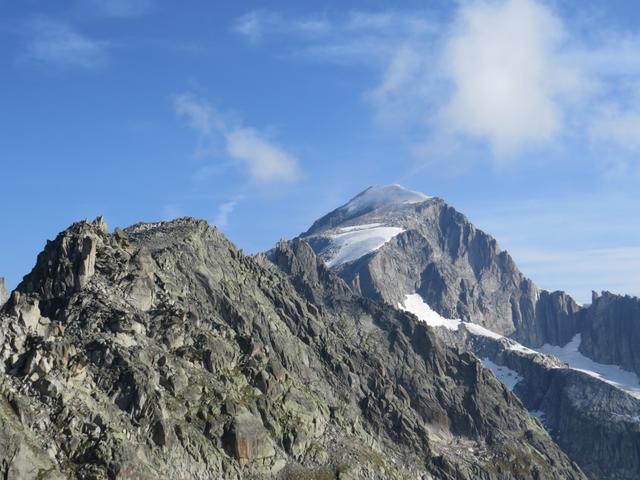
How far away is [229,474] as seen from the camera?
18388 cm

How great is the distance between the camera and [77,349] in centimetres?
18200

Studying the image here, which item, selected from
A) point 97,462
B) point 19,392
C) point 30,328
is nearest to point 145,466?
point 97,462

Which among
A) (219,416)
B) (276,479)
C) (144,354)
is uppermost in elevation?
(144,354)

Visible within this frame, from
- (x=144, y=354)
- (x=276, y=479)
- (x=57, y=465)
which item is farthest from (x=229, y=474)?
(x=57, y=465)

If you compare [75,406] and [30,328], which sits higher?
[30,328]

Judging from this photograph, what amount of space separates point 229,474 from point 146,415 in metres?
21.9

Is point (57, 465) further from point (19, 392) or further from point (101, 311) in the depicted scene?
point (101, 311)

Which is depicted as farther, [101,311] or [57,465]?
[101,311]

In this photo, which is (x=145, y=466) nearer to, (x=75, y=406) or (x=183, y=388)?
(x=75, y=406)

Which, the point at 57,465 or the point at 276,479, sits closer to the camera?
the point at 57,465

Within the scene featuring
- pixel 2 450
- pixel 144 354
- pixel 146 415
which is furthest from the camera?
pixel 144 354

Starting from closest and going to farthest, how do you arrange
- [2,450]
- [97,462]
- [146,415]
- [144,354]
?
[2,450]
[97,462]
[146,415]
[144,354]

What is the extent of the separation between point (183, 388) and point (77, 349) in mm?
25673

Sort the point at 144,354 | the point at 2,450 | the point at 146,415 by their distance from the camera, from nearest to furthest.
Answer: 1. the point at 2,450
2. the point at 146,415
3. the point at 144,354
